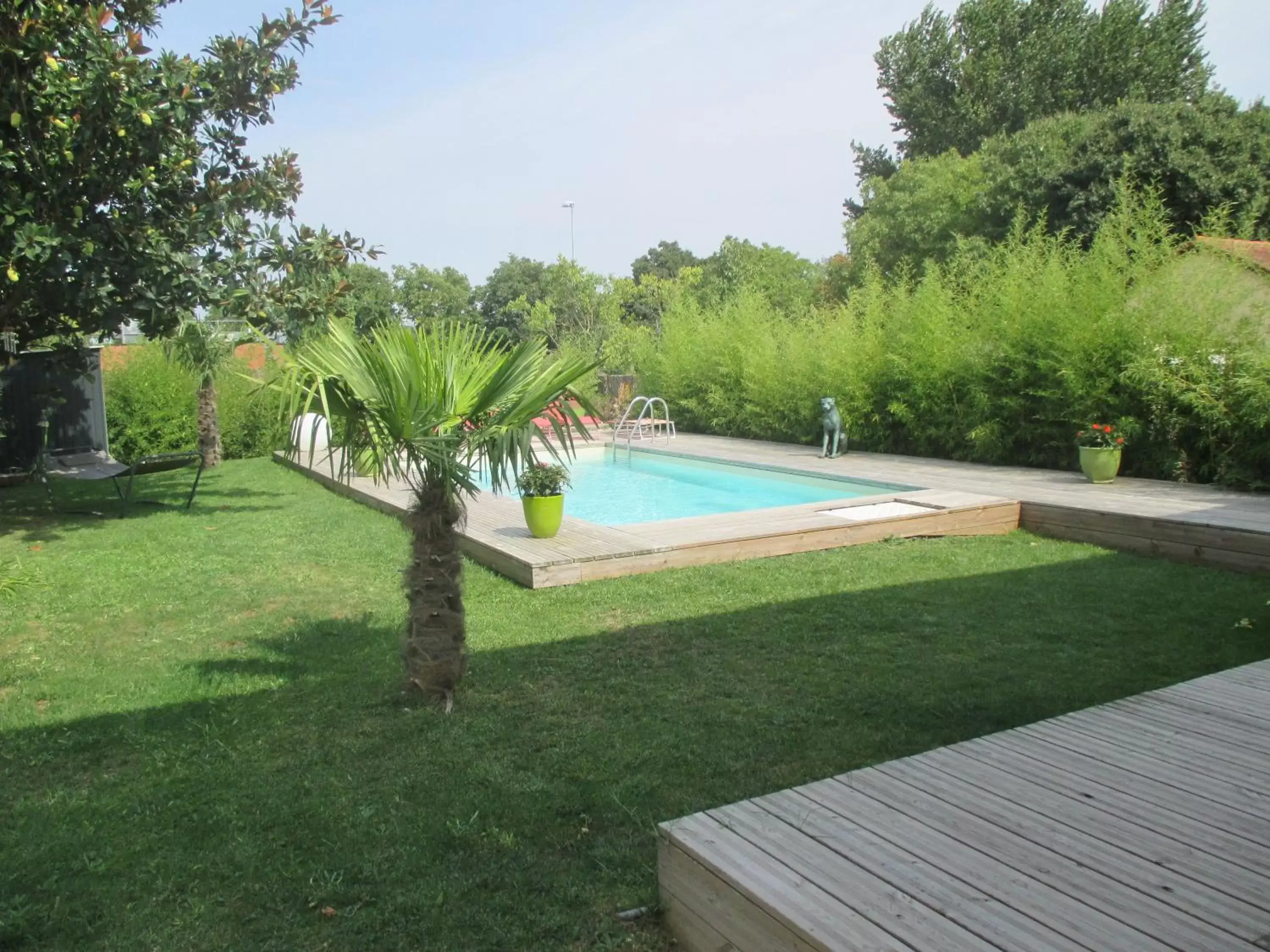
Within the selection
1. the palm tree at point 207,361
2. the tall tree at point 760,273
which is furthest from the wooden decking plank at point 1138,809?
the tall tree at point 760,273

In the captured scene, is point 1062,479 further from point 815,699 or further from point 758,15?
point 815,699

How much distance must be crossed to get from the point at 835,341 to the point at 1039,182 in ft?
21.3

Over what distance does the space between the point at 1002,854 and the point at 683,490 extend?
964 cm

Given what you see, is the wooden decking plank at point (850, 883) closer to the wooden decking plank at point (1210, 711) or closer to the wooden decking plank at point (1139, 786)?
the wooden decking plank at point (1139, 786)

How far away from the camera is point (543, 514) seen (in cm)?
639

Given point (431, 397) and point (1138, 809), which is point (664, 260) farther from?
point (1138, 809)

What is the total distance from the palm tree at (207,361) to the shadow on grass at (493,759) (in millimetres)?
7764

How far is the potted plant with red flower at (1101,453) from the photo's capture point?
Result: 8.48m

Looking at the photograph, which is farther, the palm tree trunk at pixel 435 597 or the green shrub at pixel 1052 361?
the green shrub at pixel 1052 361

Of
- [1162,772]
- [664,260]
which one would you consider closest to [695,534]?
[1162,772]

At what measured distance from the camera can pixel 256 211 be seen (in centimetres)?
823

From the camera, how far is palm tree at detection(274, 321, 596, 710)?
3365mm

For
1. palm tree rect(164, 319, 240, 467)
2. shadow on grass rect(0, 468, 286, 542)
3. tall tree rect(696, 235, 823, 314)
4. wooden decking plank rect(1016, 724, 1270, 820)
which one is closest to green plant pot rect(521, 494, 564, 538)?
shadow on grass rect(0, 468, 286, 542)

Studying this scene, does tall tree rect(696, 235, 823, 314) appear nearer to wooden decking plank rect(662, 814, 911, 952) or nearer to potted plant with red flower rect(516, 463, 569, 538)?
potted plant with red flower rect(516, 463, 569, 538)
